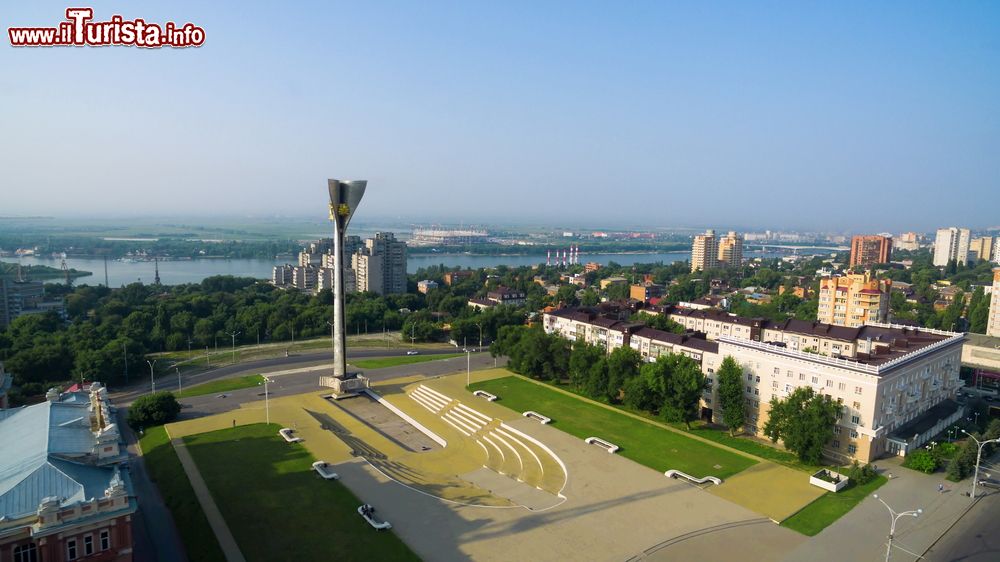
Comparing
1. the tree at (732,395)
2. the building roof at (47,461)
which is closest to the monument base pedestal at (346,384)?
the building roof at (47,461)

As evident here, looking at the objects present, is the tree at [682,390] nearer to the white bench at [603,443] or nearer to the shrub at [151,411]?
the white bench at [603,443]

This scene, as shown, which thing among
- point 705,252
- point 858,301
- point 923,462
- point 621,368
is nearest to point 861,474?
point 923,462

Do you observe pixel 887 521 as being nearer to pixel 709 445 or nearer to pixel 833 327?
pixel 709 445

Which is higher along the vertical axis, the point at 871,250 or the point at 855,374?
the point at 871,250

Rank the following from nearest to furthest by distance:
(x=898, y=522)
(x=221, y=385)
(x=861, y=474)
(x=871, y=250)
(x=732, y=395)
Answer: (x=898, y=522) → (x=861, y=474) → (x=732, y=395) → (x=221, y=385) → (x=871, y=250)

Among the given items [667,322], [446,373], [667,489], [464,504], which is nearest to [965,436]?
[667,489]

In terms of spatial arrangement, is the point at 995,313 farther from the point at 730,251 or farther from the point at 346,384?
the point at 730,251
